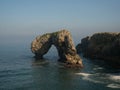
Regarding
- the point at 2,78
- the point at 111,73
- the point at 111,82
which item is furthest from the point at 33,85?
the point at 111,73

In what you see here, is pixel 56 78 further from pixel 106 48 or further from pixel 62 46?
pixel 106 48

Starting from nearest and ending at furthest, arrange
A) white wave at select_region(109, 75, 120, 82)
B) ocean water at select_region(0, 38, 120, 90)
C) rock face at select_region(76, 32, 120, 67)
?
ocean water at select_region(0, 38, 120, 90) → white wave at select_region(109, 75, 120, 82) → rock face at select_region(76, 32, 120, 67)

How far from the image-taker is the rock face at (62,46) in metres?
97.9

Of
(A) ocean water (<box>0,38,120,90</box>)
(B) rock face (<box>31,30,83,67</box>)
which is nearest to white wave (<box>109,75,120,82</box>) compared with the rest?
(A) ocean water (<box>0,38,120,90</box>)

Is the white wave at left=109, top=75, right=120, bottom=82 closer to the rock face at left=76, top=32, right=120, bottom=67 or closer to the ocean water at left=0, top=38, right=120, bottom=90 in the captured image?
the ocean water at left=0, top=38, right=120, bottom=90

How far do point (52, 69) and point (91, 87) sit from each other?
28839mm

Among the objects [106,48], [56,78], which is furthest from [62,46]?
[56,78]

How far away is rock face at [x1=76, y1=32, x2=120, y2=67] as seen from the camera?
10212cm

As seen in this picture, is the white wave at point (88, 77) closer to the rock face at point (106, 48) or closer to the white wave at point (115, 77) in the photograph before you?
the white wave at point (115, 77)

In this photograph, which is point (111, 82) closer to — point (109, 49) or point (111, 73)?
point (111, 73)

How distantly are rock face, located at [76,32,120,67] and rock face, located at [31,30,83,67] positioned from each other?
16849 mm

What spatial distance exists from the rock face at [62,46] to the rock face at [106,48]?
663 inches

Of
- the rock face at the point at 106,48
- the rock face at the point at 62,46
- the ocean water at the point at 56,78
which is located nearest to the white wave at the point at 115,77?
the ocean water at the point at 56,78

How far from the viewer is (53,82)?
70688mm
